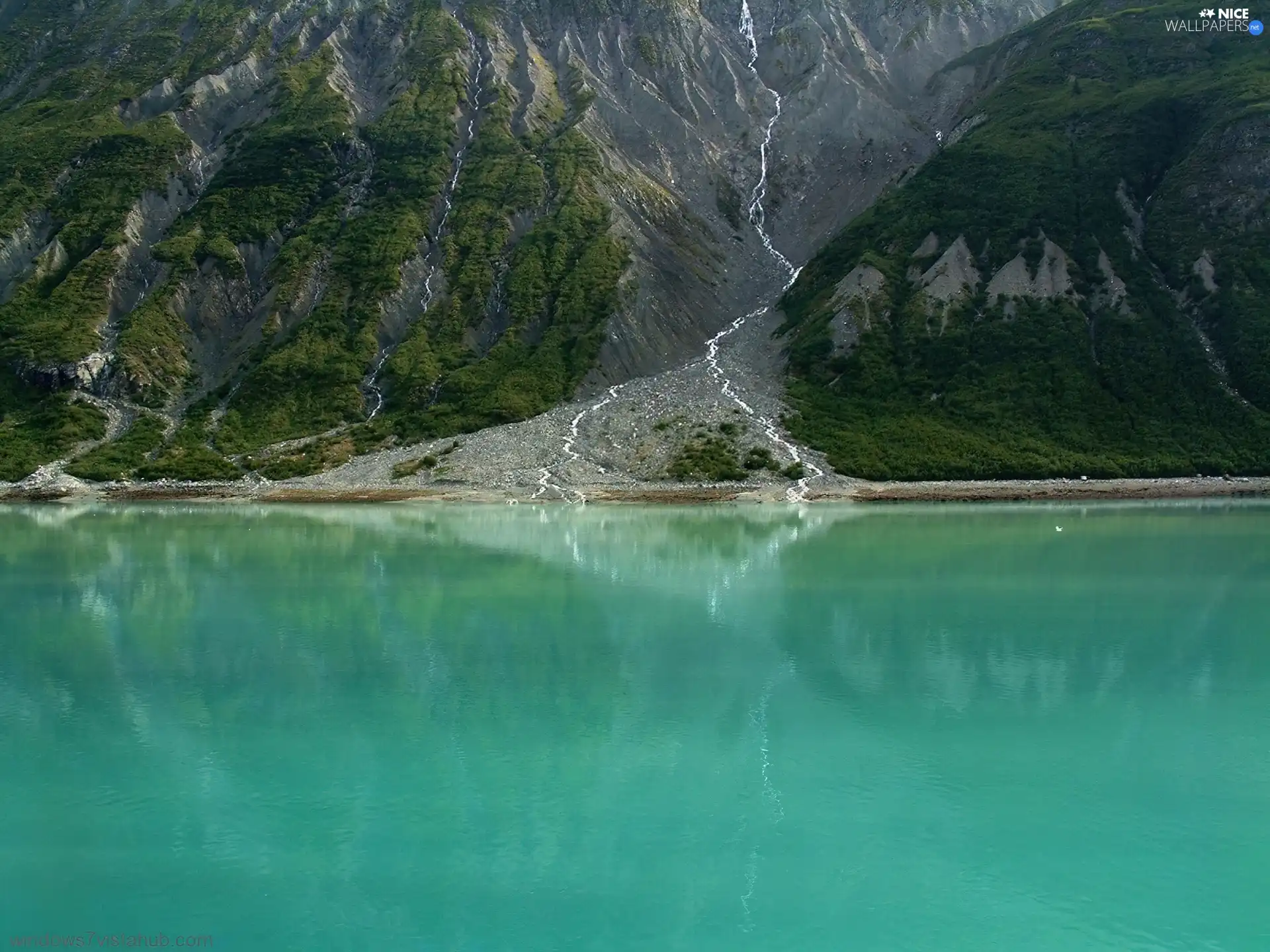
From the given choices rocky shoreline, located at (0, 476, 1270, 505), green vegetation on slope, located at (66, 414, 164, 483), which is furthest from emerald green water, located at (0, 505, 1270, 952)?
green vegetation on slope, located at (66, 414, 164, 483)

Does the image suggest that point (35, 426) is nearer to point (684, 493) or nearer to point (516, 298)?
point (516, 298)

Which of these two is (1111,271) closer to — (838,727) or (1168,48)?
(1168,48)

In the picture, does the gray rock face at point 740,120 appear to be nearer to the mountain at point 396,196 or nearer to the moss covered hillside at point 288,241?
the mountain at point 396,196

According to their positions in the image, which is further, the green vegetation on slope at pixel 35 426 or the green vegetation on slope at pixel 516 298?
the green vegetation on slope at pixel 516 298

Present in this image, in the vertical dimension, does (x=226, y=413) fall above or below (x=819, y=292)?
below

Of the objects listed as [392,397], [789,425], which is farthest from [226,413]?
[789,425]

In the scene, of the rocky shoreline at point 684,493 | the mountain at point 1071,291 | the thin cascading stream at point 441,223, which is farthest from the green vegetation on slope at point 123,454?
the mountain at point 1071,291

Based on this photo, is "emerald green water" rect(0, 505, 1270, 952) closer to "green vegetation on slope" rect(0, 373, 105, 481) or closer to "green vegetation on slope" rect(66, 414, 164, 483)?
"green vegetation on slope" rect(66, 414, 164, 483)
